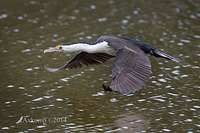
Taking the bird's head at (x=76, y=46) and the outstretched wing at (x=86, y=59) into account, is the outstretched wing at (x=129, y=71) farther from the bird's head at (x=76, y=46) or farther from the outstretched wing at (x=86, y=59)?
the outstretched wing at (x=86, y=59)

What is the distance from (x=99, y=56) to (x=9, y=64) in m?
3.35

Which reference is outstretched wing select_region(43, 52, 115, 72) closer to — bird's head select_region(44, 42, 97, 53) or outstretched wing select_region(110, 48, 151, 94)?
bird's head select_region(44, 42, 97, 53)

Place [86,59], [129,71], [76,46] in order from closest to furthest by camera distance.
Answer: [129,71], [76,46], [86,59]

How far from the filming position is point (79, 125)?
8.80 metres

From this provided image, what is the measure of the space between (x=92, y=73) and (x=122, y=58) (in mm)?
2901

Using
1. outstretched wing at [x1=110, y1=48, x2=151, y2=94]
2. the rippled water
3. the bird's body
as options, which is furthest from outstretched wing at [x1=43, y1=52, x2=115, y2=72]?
outstretched wing at [x1=110, y1=48, x2=151, y2=94]

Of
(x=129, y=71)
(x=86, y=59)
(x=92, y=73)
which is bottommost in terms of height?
(x=129, y=71)

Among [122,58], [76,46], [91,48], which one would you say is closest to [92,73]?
[91,48]

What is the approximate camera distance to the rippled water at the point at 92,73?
8.98 m

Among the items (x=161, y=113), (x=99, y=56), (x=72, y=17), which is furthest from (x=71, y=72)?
(x=72, y=17)

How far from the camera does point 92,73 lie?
1194 cm

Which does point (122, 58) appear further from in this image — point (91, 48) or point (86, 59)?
point (86, 59)

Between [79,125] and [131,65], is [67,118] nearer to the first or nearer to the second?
[79,125]

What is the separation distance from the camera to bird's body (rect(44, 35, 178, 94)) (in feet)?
27.8
